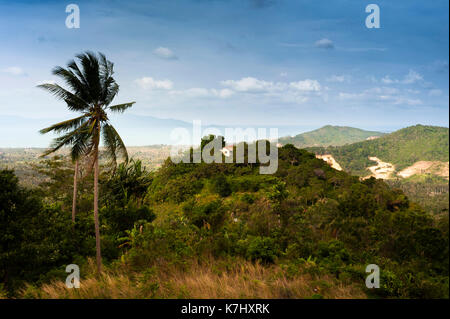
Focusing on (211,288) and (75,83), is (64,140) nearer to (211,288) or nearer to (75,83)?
(75,83)

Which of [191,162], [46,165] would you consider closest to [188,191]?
[191,162]

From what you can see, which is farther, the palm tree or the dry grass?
the palm tree

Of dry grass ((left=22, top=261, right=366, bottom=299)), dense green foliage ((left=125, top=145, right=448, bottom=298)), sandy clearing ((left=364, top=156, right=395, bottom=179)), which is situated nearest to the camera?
dense green foliage ((left=125, top=145, right=448, bottom=298))

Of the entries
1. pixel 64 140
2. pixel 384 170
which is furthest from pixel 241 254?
pixel 384 170

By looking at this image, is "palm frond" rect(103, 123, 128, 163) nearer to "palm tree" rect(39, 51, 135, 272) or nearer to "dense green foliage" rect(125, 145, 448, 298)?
"palm tree" rect(39, 51, 135, 272)

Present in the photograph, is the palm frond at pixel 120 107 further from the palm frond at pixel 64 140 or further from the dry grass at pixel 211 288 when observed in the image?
the dry grass at pixel 211 288

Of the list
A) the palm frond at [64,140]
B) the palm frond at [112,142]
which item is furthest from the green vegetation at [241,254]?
the palm frond at [112,142]

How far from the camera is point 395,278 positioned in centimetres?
436

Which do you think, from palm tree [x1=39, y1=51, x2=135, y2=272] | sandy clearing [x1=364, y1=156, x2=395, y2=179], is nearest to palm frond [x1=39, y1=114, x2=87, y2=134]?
palm tree [x1=39, y1=51, x2=135, y2=272]

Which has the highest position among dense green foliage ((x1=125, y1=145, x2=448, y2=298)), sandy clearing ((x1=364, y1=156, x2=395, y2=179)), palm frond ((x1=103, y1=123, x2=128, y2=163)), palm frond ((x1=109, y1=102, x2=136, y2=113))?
palm frond ((x1=109, y1=102, x2=136, y2=113))

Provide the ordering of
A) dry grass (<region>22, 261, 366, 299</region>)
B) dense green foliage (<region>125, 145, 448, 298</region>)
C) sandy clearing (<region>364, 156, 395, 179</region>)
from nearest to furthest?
dense green foliage (<region>125, 145, 448, 298</region>) < dry grass (<region>22, 261, 366, 299</region>) < sandy clearing (<region>364, 156, 395, 179</region>)

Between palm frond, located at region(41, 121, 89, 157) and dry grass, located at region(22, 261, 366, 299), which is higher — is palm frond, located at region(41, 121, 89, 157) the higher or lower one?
the higher one

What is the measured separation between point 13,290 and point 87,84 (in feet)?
21.3
